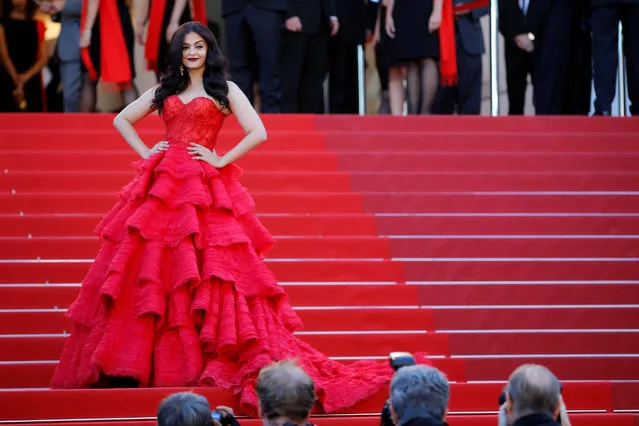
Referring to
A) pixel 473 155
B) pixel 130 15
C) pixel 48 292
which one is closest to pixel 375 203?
pixel 473 155

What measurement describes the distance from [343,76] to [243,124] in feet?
18.7

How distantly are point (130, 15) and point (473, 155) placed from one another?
139 inches

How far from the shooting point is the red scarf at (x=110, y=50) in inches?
483

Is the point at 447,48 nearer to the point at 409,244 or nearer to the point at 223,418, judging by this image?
the point at 409,244

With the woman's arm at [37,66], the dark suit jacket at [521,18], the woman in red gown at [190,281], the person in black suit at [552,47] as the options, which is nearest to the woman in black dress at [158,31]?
the woman's arm at [37,66]

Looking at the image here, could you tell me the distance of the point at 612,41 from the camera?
1181 centimetres

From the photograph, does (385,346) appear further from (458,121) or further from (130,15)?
(130,15)

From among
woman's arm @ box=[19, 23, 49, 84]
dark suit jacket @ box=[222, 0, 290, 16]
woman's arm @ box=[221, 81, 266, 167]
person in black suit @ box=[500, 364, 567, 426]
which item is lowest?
person in black suit @ box=[500, 364, 567, 426]

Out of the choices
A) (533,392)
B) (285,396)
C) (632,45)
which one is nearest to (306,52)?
(632,45)

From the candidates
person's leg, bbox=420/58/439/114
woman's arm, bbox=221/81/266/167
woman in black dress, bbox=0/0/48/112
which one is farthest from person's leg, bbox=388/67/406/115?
woman's arm, bbox=221/81/266/167

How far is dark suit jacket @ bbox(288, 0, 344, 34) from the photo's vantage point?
12523mm

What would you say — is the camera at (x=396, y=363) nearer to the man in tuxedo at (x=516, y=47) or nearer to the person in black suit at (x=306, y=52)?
the person in black suit at (x=306, y=52)

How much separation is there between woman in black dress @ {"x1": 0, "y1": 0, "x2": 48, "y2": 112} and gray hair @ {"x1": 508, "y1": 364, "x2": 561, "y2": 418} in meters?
9.08

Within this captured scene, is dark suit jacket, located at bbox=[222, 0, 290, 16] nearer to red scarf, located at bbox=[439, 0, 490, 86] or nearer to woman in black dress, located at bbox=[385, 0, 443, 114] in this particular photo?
woman in black dress, located at bbox=[385, 0, 443, 114]
